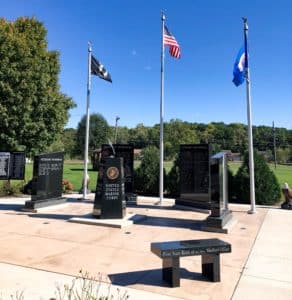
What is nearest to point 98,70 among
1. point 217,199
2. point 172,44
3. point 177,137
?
point 172,44

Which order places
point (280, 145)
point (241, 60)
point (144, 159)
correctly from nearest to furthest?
1. point (241, 60)
2. point (144, 159)
3. point (280, 145)

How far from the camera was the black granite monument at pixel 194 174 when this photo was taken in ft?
41.9

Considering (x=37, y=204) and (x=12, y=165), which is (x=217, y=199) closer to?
(x=37, y=204)

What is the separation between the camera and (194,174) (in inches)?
511

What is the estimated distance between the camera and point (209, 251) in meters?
5.12

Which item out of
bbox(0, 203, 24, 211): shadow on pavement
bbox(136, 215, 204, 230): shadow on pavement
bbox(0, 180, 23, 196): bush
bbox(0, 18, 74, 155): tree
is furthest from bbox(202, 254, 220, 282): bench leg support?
bbox(0, 18, 74, 155): tree

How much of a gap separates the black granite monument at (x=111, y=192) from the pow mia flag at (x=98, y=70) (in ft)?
19.2

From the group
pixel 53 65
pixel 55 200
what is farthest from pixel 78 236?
pixel 53 65

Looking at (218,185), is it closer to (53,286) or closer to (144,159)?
(53,286)

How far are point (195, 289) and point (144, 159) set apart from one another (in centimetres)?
1264

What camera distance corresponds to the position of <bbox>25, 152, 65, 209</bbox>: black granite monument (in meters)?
11.9

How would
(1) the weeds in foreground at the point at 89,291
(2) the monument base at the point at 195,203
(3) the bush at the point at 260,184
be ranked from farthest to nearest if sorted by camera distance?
(3) the bush at the point at 260,184, (2) the monument base at the point at 195,203, (1) the weeds in foreground at the point at 89,291

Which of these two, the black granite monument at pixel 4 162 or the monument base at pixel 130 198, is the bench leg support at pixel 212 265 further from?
the black granite monument at pixel 4 162

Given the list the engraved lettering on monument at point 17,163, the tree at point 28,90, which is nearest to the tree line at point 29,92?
the tree at point 28,90
